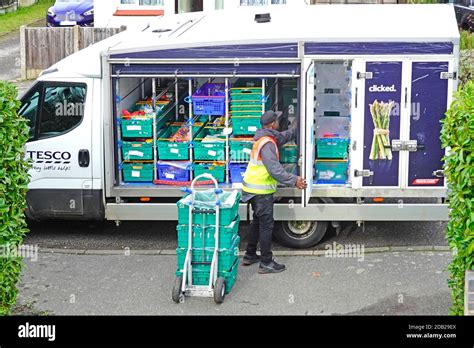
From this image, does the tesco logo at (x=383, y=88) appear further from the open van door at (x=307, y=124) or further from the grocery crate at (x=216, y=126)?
the grocery crate at (x=216, y=126)

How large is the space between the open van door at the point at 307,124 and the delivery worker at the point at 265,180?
0.96ft

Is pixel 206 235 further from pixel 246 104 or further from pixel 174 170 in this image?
pixel 246 104

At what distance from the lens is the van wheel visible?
11484 mm

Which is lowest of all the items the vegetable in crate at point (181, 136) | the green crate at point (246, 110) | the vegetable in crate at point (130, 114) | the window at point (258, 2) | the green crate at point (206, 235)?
the green crate at point (206, 235)

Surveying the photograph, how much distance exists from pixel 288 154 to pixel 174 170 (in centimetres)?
146

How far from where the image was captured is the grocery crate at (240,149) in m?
11.4

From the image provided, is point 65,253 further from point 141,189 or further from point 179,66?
point 179,66

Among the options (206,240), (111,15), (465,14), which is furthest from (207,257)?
(465,14)

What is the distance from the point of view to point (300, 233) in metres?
11.5

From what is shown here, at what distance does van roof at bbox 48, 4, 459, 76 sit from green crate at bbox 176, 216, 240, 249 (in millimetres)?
2407

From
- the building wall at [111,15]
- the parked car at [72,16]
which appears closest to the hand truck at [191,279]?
the building wall at [111,15]

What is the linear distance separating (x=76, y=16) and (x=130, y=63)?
16.7 meters

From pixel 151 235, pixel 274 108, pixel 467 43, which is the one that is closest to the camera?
pixel 274 108

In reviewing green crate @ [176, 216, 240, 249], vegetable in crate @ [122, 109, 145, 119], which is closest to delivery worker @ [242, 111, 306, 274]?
green crate @ [176, 216, 240, 249]
